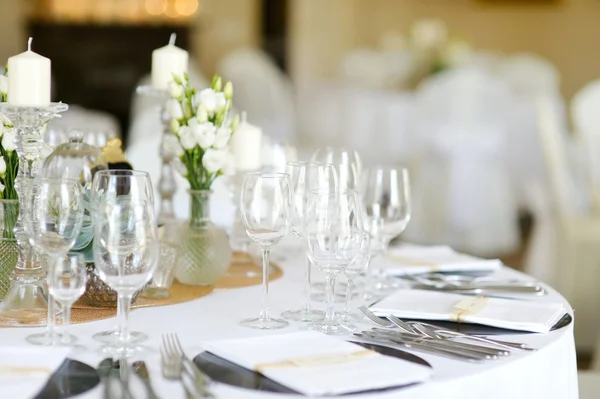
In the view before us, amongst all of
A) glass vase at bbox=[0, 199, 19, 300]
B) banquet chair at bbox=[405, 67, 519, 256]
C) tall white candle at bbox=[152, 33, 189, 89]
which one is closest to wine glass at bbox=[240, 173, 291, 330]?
glass vase at bbox=[0, 199, 19, 300]

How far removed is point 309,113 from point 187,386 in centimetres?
552

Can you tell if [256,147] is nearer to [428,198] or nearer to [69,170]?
[69,170]

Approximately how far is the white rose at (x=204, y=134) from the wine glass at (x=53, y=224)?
368mm

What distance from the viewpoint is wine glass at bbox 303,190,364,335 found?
4.78 feet

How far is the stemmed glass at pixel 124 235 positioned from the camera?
1.34 m

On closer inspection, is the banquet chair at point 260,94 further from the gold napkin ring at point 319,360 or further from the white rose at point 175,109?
the gold napkin ring at point 319,360

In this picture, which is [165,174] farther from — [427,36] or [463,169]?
[427,36]

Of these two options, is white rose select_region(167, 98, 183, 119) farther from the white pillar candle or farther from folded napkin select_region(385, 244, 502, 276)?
folded napkin select_region(385, 244, 502, 276)

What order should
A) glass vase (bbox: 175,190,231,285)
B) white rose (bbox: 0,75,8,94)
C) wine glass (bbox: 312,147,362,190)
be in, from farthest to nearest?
1. wine glass (bbox: 312,147,362,190)
2. glass vase (bbox: 175,190,231,285)
3. white rose (bbox: 0,75,8,94)

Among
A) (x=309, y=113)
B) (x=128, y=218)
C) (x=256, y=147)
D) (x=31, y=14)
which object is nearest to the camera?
(x=128, y=218)

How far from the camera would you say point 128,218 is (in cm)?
135

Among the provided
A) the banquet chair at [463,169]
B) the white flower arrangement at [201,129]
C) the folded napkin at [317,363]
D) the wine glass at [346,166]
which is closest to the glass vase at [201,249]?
the white flower arrangement at [201,129]

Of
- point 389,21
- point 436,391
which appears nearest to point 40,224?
point 436,391

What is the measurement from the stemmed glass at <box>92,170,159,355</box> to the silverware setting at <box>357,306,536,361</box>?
352 mm
